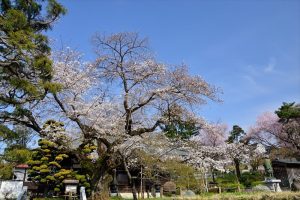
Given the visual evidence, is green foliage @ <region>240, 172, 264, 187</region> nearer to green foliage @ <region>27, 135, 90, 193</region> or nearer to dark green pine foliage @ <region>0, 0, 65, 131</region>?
green foliage @ <region>27, 135, 90, 193</region>

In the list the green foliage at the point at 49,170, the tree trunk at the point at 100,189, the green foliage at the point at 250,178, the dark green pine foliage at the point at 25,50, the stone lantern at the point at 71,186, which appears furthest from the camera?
the green foliage at the point at 250,178

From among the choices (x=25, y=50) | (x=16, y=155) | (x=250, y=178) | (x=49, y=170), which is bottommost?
(x=250, y=178)

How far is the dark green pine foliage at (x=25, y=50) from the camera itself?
858cm

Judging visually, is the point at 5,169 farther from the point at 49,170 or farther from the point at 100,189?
the point at 49,170

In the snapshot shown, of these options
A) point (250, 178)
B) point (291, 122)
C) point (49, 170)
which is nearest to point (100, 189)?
point (49, 170)

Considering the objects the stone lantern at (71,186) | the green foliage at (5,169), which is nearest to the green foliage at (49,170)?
the stone lantern at (71,186)

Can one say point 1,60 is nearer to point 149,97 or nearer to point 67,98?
point 67,98

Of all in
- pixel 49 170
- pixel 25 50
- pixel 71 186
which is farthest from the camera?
pixel 49 170

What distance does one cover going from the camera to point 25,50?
877 cm

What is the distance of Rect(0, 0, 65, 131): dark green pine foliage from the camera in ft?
28.1

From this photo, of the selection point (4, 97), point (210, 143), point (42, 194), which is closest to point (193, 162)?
point (42, 194)

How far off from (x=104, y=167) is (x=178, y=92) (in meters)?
5.38

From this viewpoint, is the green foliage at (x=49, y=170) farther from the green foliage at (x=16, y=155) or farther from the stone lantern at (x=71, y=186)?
the green foliage at (x=16, y=155)

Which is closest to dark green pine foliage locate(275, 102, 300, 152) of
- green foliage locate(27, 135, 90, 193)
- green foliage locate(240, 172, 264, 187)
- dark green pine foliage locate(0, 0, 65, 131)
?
green foliage locate(240, 172, 264, 187)
